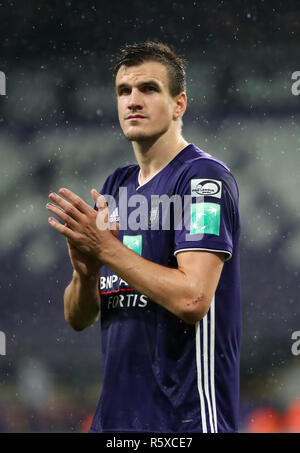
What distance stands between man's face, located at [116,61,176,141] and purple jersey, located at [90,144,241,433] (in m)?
0.18

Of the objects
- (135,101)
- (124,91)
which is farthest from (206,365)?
(124,91)

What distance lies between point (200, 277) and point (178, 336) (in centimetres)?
20

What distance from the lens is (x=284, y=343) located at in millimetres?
4773

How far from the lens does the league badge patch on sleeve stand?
1966mm

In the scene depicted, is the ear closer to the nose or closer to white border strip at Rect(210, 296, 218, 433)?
the nose

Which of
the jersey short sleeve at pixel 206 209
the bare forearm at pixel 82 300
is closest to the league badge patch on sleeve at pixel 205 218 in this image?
the jersey short sleeve at pixel 206 209

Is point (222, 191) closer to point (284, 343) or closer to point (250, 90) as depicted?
point (284, 343)

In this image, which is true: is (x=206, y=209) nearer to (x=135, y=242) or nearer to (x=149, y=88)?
(x=135, y=242)

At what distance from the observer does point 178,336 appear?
1.97 metres

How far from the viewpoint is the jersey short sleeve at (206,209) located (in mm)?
1956

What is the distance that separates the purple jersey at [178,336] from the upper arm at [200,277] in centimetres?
3

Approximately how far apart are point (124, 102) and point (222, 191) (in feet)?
1.66

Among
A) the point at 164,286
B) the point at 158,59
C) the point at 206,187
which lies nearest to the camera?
the point at 164,286

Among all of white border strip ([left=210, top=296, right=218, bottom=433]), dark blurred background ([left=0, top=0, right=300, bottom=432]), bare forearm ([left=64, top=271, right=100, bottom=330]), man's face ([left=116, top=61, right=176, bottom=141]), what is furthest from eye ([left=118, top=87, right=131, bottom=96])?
dark blurred background ([left=0, top=0, right=300, bottom=432])
